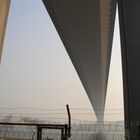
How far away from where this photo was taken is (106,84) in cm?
1672

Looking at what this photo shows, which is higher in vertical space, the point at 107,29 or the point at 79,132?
the point at 107,29

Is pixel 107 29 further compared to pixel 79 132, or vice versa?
pixel 107 29

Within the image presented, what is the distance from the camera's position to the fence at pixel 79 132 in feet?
17.6

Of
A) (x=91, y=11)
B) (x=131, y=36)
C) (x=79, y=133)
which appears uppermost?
(x=91, y=11)

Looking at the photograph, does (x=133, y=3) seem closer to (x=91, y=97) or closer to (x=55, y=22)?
(x=55, y=22)

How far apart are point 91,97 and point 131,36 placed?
11.8 metres

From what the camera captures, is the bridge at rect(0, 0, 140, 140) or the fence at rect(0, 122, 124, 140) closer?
the fence at rect(0, 122, 124, 140)

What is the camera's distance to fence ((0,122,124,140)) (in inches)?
211

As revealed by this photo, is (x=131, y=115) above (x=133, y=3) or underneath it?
underneath

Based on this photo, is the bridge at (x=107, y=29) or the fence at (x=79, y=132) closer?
the fence at (x=79, y=132)

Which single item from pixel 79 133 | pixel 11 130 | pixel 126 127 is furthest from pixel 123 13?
pixel 11 130

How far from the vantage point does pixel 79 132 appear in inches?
223

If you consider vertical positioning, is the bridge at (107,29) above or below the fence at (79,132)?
above

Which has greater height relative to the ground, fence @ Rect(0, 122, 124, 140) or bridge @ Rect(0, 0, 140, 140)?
bridge @ Rect(0, 0, 140, 140)
